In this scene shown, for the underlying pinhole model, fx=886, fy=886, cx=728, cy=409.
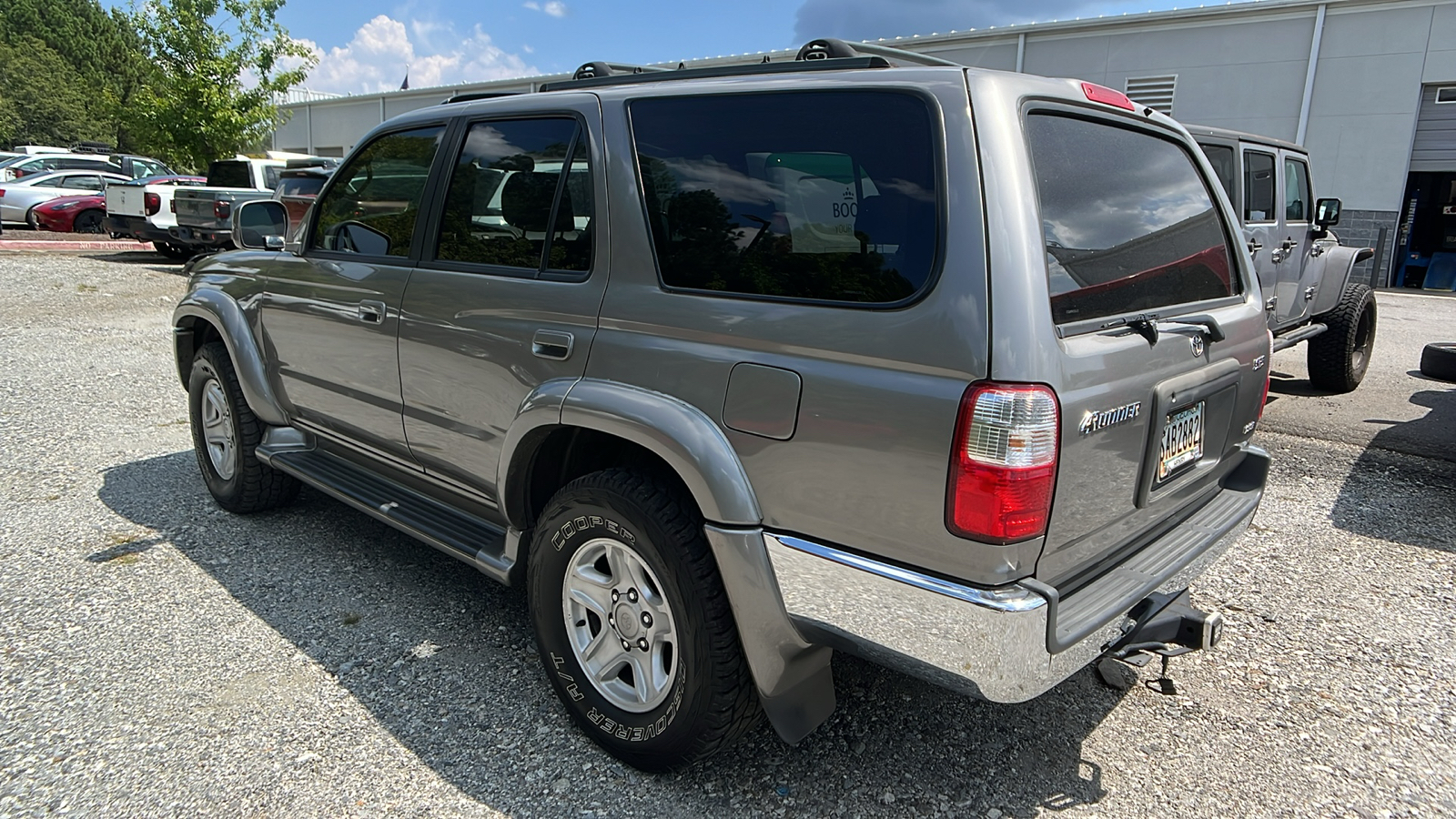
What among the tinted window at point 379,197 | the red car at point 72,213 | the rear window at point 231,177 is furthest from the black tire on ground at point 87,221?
the tinted window at point 379,197

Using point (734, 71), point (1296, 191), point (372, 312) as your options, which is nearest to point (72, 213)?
point (372, 312)

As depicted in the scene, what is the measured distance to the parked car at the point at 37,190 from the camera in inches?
767

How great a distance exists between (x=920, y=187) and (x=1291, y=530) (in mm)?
3632

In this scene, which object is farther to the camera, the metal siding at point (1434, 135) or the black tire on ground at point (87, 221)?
the black tire on ground at point (87, 221)

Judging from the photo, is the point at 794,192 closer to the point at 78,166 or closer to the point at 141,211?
the point at 141,211

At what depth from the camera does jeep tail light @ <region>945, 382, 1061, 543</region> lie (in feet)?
6.05

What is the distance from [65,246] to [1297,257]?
19.8m

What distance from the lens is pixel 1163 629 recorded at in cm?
233

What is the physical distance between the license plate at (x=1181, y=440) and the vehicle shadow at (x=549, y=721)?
0.93m

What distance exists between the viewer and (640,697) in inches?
99.0

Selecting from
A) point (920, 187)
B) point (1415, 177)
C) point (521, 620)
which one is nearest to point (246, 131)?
point (521, 620)

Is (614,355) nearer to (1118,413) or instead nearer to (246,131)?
(1118,413)

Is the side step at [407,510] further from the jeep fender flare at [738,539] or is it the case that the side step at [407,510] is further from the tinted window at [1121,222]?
the tinted window at [1121,222]

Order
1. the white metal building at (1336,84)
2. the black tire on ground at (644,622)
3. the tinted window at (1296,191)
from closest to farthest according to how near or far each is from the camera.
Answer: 1. the black tire on ground at (644,622)
2. the tinted window at (1296,191)
3. the white metal building at (1336,84)
